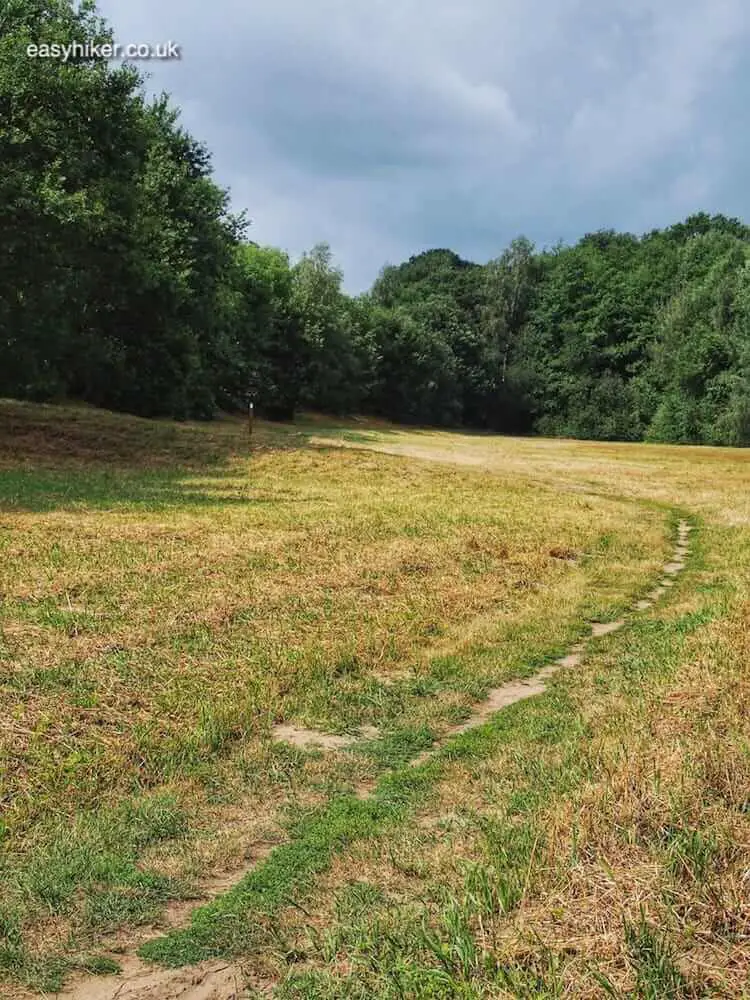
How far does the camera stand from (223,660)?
29.2ft

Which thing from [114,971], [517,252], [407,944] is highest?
[517,252]

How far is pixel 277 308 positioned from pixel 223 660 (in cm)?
5981

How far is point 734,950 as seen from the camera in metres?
3.55

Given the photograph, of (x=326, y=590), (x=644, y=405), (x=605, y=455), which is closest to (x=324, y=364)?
(x=605, y=455)

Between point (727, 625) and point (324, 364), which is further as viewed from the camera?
point (324, 364)

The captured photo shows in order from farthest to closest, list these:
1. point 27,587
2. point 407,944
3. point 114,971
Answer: point 27,587 → point 114,971 → point 407,944

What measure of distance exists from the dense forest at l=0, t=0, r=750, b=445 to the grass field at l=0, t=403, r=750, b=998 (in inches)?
696

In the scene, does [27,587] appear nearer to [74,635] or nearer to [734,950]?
[74,635]

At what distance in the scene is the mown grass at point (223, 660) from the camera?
5.38 meters

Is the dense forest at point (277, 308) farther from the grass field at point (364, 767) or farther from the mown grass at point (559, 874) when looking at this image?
the mown grass at point (559, 874)

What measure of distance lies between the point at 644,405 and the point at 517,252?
24988mm

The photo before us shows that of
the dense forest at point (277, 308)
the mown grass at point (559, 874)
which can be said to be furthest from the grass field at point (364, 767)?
the dense forest at point (277, 308)

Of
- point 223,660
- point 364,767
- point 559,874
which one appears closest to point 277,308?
point 223,660

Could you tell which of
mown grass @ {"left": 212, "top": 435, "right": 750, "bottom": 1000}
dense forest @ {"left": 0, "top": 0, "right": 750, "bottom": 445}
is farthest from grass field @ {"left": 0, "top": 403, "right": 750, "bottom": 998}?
dense forest @ {"left": 0, "top": 0, "right": 750, "bottom": 445}
